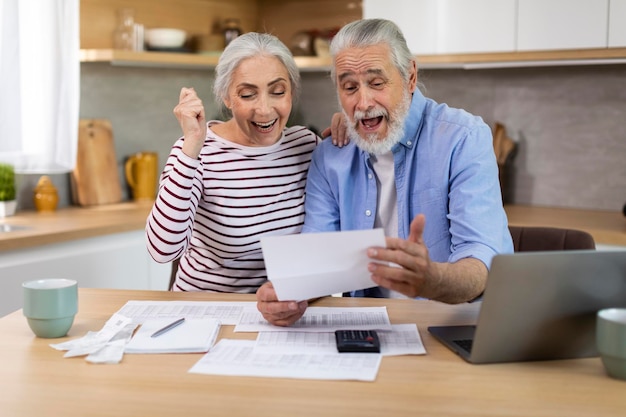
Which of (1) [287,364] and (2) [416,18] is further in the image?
(2) [416,18]

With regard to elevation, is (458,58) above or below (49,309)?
above

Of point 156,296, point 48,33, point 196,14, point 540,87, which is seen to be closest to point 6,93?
point 48,33

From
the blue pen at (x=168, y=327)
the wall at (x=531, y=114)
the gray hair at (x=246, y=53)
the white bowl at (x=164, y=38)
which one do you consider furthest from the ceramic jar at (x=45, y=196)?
the blue pen at (x=168, y=327)

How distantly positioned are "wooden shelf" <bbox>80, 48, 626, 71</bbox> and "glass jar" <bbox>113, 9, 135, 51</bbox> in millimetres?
81

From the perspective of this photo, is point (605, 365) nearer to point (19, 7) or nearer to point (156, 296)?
point (156, 296)

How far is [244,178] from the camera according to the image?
7.29ft

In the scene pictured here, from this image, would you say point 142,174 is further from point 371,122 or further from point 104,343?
point 104,343

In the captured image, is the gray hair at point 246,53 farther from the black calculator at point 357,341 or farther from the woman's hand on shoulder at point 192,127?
the black calculator at point 357,341

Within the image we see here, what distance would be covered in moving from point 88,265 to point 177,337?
1.59 m

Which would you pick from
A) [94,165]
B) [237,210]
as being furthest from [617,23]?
[94,165]

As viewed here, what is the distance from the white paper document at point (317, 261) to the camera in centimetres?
141

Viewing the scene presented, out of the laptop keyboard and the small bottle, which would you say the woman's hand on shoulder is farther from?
the small bottle

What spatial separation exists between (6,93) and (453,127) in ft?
6.09

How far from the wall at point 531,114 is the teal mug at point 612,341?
93.9 inches
